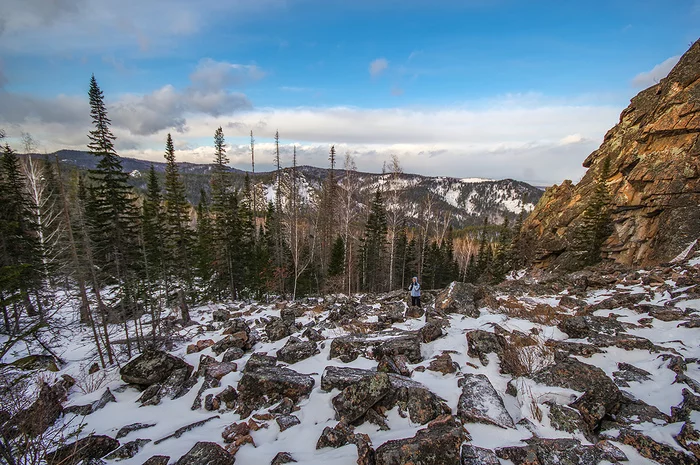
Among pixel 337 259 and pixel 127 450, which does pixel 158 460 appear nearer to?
pixel 127 450

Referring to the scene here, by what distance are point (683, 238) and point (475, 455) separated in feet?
78.7

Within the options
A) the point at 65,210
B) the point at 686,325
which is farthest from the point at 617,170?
the point at 65,210

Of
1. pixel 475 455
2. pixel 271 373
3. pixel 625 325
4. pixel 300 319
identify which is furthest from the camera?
pixel 300 319

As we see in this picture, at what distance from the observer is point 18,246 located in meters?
18.8

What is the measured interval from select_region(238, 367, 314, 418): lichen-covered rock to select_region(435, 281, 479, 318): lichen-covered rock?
7.80 m

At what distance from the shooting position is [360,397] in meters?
5.82

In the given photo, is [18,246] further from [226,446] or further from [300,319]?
[226,446]

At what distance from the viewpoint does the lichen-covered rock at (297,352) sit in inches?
356

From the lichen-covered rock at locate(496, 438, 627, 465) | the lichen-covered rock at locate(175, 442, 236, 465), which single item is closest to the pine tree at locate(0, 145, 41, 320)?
the lichen-covered rock at locate(175, 442, 236, 465)

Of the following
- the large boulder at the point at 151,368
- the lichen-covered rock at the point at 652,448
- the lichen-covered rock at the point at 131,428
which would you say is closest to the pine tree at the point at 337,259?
the large boulder at the point at 151,368

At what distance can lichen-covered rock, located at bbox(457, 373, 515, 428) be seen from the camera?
509 cm

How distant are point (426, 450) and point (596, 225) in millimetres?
30470

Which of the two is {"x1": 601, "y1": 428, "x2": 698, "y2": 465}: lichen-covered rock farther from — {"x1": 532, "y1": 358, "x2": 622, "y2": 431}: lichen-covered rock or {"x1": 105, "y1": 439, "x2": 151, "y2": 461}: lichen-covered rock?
{"x1": 105, "y1": 439, "x2": 151, "y2": 461}: lichen-covered rock

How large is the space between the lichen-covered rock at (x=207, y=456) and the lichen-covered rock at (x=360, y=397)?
2176 millimetres
